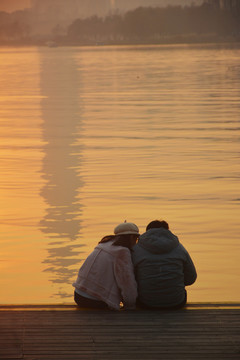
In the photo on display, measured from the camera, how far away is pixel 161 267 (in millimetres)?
7234

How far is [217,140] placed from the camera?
23641 mm

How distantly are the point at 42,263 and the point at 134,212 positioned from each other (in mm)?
3269

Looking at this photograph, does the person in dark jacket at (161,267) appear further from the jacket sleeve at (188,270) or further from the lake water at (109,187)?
the lake water at (109,187)

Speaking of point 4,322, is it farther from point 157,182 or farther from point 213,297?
point 157,182

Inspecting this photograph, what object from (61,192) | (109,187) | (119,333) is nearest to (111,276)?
(119,333)

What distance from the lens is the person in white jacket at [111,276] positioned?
7289 mm

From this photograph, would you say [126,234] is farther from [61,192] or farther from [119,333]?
[61,192]

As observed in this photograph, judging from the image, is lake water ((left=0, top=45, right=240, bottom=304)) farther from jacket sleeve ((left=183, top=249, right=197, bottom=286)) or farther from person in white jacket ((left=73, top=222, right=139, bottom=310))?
jacket sleeve ((left=183, top=249, right=197, bottom=286))

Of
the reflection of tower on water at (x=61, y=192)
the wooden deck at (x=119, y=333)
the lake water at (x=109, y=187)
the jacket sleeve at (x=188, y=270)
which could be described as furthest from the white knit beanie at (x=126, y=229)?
the reflection of tower on water at (x=61, y=192)

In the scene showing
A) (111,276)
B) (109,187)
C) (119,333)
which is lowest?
(109,187)

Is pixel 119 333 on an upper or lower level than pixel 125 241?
lower

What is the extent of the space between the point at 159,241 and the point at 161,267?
0.72 ft

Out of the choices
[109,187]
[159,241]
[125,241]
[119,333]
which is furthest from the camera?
[109,187]

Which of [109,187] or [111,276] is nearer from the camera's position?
[111,276]
